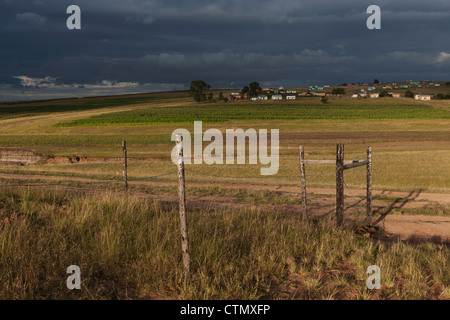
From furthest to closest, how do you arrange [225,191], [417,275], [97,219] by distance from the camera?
[225,191], [97,219], [417,275]

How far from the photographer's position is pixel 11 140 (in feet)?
161

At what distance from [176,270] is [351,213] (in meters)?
9.03

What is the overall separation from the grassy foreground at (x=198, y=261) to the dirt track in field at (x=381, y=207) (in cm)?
309

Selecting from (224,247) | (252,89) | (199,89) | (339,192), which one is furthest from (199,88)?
(224,247)

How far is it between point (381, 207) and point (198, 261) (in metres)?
10.5

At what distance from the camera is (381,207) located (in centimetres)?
1457

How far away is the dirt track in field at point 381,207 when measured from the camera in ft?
36.1

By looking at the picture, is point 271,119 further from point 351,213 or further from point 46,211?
point 46,211

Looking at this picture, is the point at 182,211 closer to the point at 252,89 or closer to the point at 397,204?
the point at 397,204

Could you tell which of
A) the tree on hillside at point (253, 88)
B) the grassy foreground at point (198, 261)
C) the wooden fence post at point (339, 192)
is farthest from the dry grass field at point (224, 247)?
the tree on hillside at point (253, 88)

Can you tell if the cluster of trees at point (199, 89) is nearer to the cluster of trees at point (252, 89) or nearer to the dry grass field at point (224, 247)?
the cluster of trees at point (252, 89)

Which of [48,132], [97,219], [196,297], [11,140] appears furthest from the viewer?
[48,132]

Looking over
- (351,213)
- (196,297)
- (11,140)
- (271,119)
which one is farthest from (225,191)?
(271,119)
